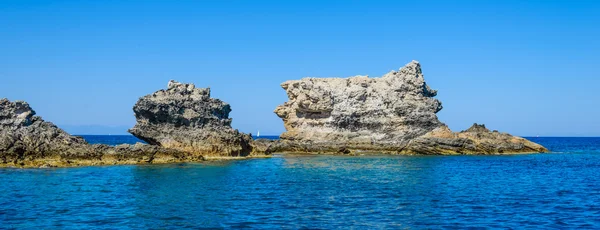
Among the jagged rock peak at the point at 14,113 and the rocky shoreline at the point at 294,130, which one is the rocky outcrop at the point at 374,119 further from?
the jagged rock peak at the point at 14,113

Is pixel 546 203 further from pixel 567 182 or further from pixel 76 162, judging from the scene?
pixel 76 162

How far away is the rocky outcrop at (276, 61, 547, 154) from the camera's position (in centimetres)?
6297

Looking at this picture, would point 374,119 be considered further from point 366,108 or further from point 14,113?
point 14,113

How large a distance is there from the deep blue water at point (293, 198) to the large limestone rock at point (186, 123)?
327 inches

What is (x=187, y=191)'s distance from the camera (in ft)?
89.8

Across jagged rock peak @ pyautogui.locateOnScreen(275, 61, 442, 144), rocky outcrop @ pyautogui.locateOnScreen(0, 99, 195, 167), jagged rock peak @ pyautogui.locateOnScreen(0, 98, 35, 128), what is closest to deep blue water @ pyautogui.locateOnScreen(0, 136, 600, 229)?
rocky outcrop @ pyautogui.locateOnScreen(0, 99, 195, 167)

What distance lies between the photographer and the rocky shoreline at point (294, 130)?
41.2 meters

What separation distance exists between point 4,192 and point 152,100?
22842mm

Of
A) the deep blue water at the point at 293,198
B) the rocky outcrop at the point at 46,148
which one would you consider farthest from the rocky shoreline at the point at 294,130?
the deep blue water at the point at 293,198

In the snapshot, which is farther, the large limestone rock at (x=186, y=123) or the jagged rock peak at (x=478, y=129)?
the jagged rock peak at (x=478, y=129)

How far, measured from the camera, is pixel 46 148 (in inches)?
1585

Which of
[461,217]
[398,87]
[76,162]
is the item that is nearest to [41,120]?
[76,162]

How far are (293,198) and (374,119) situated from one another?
4176 centimetres

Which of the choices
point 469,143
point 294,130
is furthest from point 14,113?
point 469,143
